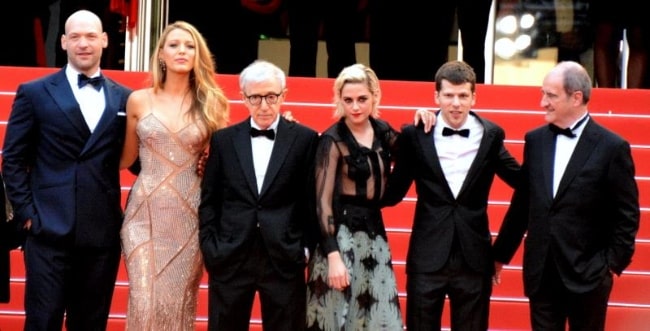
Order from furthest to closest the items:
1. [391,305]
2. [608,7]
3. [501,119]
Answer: [608,7] → [501,119] → [391,305]

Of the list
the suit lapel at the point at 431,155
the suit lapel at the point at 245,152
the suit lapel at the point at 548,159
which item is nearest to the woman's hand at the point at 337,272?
the suit lapel at the point at 245,152

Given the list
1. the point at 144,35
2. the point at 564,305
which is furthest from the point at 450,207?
the point at 144,35

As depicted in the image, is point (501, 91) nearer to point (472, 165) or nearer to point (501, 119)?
point (501, 119)

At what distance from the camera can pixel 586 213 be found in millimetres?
6785

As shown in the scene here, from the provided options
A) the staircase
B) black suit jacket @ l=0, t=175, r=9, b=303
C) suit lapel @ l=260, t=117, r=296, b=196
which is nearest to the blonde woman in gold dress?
suit lapel @ l=260, t=117, r=296, b=196

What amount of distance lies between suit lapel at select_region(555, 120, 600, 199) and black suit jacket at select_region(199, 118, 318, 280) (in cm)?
120

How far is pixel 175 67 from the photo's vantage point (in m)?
7.07

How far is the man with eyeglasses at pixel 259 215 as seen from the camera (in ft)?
22.4

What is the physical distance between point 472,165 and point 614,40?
482cm

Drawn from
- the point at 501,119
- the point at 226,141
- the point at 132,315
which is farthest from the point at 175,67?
the point at 501,119

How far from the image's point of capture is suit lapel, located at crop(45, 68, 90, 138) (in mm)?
7043

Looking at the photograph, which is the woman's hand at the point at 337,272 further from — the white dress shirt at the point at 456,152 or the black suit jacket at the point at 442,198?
the white dress shirt at the point at 456,152

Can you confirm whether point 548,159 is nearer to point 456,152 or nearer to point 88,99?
point 456,152

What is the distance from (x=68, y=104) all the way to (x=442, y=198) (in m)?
1.90
